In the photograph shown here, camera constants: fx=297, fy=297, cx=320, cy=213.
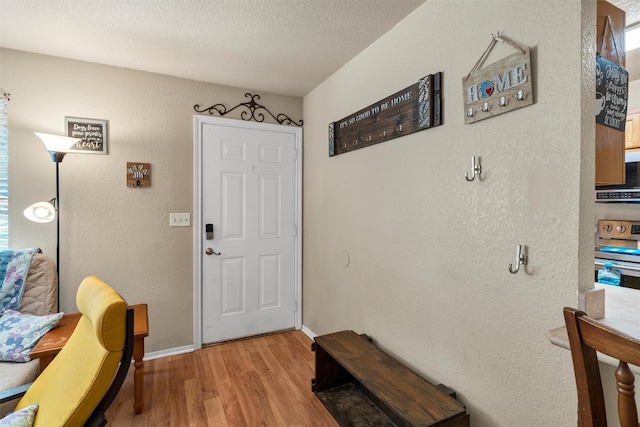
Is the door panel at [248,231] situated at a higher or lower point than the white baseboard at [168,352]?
higher

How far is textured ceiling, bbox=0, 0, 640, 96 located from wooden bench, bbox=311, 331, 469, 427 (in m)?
2.07

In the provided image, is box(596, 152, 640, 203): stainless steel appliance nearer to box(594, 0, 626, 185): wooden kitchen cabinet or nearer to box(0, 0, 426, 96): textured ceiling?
box(594, 0, 626, 185): wooden kitchen cabinet

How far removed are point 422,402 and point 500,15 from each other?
5.79 feet

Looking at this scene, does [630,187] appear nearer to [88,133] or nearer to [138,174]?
[138,174]

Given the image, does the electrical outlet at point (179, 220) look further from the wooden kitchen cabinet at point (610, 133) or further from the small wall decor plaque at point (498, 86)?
the wooden kitchen cabinet at point (610, 133)

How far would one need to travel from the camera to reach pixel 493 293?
1312 millimetres

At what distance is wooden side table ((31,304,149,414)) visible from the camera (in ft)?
5.36

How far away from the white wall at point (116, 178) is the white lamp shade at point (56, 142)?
301mm

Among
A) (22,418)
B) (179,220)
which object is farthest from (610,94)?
(179,220)

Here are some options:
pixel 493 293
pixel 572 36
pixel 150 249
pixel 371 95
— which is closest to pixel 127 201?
pixel 150 249

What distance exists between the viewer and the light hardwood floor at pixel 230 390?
1887 millimetres

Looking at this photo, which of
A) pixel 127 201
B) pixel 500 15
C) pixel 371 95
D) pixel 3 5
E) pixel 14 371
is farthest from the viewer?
pixel 127 201

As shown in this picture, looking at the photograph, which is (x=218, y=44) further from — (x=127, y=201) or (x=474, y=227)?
(x=474, y=227)

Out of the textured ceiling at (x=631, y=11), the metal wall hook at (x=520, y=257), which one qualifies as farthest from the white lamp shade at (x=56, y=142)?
the textured ceiling at (x=631, y=11)
